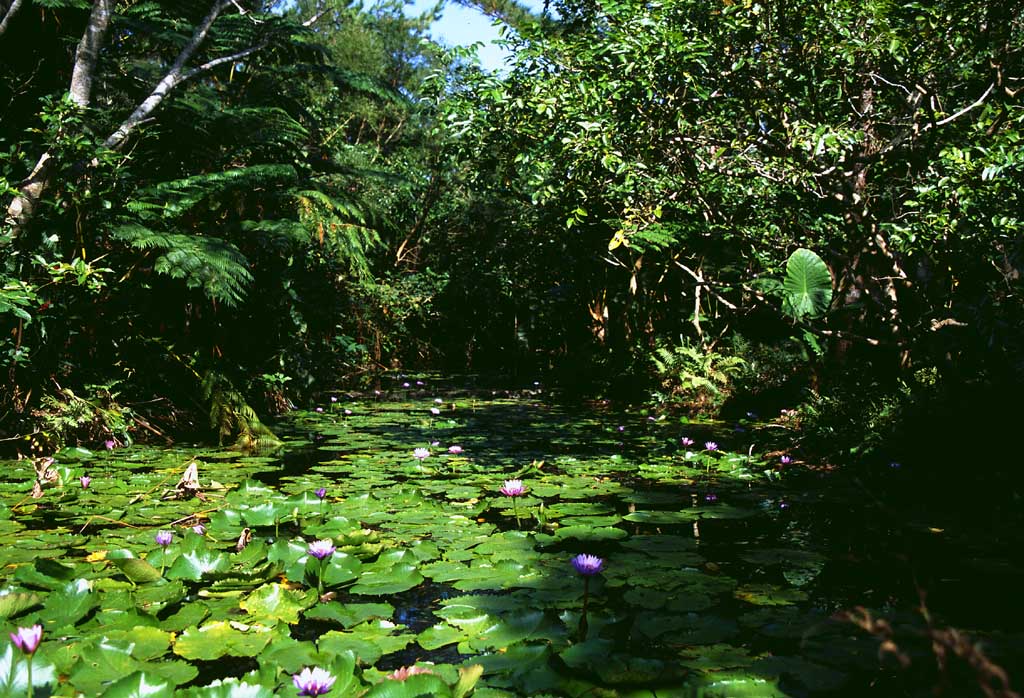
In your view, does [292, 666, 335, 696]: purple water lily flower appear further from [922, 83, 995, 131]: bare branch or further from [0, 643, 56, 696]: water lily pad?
[922, 83, 995, 131]: bare branch

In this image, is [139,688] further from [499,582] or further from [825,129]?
[825,129]

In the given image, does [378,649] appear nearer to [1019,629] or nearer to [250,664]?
[250,664]

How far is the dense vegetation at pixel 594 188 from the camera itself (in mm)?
4215

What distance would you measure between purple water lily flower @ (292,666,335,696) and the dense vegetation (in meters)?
3.05

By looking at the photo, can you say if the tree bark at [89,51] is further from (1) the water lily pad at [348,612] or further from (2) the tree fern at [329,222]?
(1) the water lily pad at [348,612]

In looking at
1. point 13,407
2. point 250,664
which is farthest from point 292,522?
point 13,407

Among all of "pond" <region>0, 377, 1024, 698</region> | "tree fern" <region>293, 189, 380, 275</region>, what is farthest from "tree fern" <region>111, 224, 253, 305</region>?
"tree fern" <region>293, 189, 380, 275</region>

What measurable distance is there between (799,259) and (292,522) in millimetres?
4346

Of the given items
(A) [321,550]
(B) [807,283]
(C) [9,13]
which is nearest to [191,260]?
(C) [9,13]

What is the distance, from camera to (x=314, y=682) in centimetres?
142

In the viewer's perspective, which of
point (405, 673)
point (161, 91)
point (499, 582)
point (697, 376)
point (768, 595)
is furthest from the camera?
point (697, 376)

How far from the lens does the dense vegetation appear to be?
421 centimetres

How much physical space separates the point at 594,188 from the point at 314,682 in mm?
5216

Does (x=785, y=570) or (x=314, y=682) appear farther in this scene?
(x=785, y=570)
